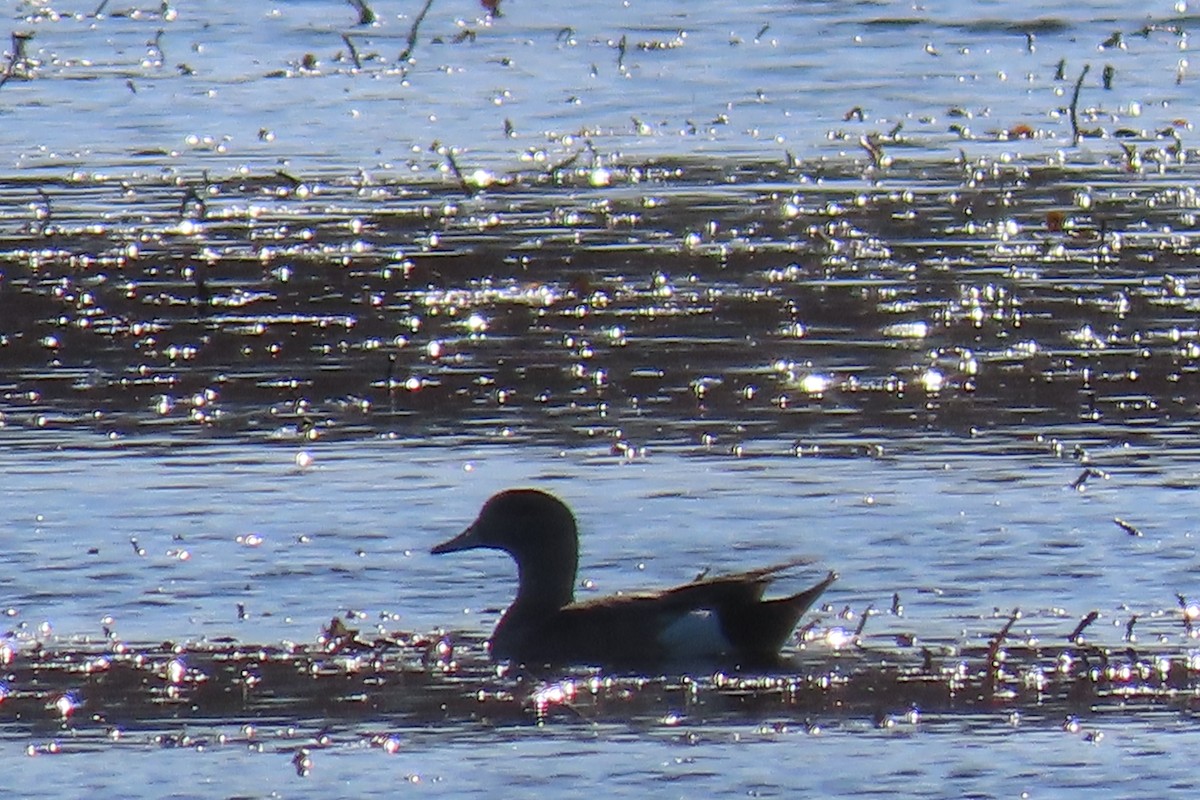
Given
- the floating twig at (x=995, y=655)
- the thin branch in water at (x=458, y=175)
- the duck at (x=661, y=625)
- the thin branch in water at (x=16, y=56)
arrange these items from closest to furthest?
the floating twig at (x=995, y=655) < the duck at (x=661, y=625) < the thin branch in water at (x=458, y=175) < the thin branch in water at (x=16, y=56)

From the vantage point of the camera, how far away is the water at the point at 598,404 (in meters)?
7.47

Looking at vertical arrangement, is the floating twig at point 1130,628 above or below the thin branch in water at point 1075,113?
below

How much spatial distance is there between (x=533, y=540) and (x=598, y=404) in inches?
116

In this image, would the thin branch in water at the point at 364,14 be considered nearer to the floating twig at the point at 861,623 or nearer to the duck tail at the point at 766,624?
the floating twig at the point at 861,623

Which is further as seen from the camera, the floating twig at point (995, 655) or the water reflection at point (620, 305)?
the water reflection at point (620, 305)

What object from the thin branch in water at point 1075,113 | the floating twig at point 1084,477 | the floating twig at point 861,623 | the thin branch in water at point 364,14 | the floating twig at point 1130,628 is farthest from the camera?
the thin branch in water at point 364,14

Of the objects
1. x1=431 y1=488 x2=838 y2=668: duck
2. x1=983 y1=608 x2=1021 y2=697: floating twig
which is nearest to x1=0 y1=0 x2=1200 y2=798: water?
x1=983 y1=608 x2=1021 y2=697: floating twig

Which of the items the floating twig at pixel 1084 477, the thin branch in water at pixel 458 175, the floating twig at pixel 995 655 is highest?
the thin branch in water at pixel 458 175

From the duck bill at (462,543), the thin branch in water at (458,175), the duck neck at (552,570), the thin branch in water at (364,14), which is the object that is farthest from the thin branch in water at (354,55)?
the duck neck at (552,570)

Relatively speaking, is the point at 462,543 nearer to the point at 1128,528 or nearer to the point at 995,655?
the point at 995,655

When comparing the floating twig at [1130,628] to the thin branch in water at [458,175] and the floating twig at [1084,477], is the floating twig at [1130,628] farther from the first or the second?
the thin branch in water at [458,175]

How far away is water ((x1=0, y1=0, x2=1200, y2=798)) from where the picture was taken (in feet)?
24.5

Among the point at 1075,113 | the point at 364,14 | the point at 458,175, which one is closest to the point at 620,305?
the point at 458,175

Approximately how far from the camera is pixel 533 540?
8.70m
